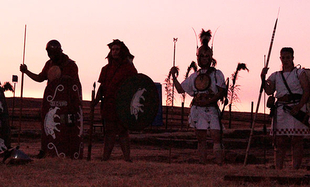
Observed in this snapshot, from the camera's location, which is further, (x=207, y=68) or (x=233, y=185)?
(x=207, y=68)

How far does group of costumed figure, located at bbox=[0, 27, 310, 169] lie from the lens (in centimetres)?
927

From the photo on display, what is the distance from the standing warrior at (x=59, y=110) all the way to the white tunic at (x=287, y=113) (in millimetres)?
2936

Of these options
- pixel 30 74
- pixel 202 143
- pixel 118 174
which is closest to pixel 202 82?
pixel 202 143

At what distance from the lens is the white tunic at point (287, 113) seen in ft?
29.9

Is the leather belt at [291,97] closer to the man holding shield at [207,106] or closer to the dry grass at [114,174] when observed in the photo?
the man holding shield at [207,106]

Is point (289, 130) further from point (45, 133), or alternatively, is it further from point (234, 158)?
point (234, 158)

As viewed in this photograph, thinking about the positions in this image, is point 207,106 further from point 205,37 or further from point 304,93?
point 304,93

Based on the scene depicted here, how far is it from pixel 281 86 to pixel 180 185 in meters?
2.96

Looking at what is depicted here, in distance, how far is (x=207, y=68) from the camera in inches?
376

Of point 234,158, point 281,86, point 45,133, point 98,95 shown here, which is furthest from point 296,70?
point 234,158

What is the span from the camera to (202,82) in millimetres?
9398

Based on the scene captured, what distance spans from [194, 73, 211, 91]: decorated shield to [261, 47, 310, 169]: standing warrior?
799mm

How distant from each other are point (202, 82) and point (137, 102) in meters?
1.18

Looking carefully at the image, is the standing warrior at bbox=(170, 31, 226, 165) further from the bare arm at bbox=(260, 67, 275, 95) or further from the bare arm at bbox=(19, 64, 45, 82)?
the bare arm at bbox=(19, 64, 45, 82)
